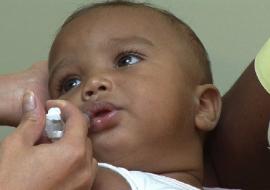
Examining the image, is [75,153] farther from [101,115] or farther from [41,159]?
[101,115]

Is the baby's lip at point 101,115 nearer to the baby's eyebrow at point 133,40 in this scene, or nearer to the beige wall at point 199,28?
the baby's eyebrow at point 133,40

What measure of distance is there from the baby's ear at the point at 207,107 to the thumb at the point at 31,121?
0.42m

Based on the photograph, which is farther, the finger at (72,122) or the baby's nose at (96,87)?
the baby's nose at (96,87)

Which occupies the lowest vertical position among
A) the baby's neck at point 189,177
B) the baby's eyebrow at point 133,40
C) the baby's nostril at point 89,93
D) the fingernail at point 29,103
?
the baby's neck at point 189,177

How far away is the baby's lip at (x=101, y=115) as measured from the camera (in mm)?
1084

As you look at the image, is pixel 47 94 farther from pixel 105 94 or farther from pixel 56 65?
pixel 105 94

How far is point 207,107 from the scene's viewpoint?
1.29m

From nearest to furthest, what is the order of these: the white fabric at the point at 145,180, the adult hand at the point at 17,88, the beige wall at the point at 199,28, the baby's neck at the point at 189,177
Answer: the white fabric at the point at 145,180, the baby's neck at the point at 189,177, the adult hand at the point at 17,88, the beige wall at the point at 199,28

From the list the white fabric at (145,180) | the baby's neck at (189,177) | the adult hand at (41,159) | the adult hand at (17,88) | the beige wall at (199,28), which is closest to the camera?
the adult hand at (41,159)

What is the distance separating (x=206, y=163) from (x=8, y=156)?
60cm

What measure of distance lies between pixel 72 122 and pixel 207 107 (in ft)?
1.44

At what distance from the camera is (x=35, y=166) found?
875 mm

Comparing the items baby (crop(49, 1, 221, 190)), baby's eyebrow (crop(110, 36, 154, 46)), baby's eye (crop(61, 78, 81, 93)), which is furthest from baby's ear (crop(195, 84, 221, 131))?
baby's eye (crop(61, 78, 81, 93))

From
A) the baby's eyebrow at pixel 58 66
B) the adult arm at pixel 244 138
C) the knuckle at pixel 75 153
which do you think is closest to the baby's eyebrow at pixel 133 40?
the baby's eyebrow at pixel 58 66
